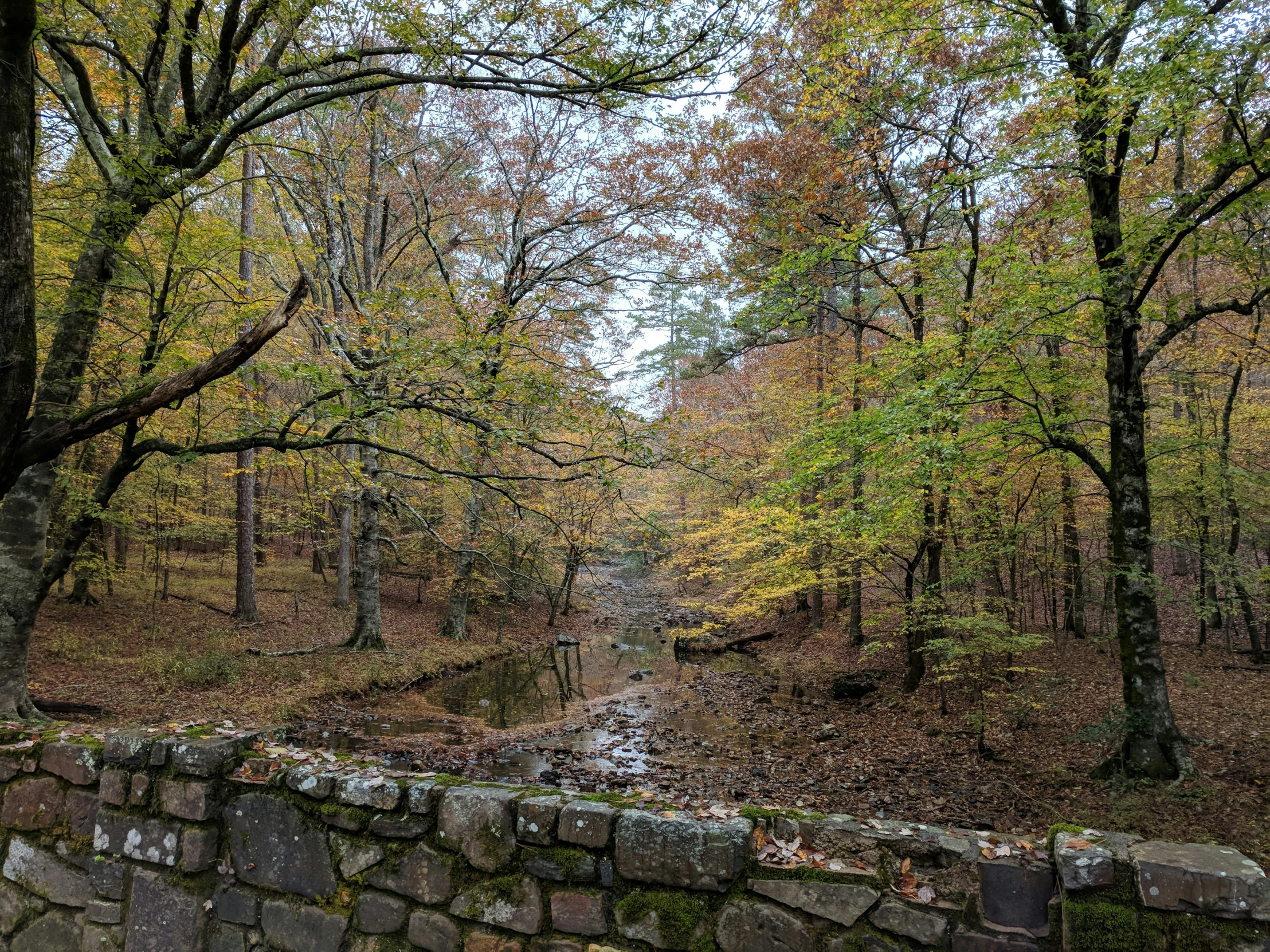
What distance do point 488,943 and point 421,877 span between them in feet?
1.21

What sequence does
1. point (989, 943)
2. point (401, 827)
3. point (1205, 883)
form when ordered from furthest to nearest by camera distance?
point (401, 827), point (989, 943), point (1205, 883)

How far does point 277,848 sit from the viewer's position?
2615 millimetres

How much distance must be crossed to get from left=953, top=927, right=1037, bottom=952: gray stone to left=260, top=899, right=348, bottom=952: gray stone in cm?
236

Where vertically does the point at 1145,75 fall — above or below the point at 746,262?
below

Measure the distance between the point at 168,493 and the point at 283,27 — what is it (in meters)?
9.91

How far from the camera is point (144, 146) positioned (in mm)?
5016

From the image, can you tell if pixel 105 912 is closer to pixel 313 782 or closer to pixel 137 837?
pixel 137 837

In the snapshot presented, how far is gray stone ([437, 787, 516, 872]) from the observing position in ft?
7.57

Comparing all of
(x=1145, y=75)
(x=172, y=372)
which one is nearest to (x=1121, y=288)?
(x=1145, y=75)

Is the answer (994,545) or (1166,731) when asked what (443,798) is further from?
(994,545)

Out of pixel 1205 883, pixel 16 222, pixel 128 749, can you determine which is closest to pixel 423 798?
pixel 128 749

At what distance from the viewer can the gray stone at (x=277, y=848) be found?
2541mm

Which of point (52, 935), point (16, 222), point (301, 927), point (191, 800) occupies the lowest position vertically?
point (52, 935)

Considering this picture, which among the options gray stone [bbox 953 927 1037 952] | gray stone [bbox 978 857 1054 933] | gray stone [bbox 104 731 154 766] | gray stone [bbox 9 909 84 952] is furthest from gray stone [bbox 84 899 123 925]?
gray stone [bbox 978 857 1054 933]
